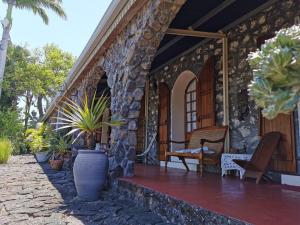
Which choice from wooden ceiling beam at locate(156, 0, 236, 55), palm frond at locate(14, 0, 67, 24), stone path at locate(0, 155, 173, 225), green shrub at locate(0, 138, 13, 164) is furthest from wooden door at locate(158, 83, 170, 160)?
palm frond at locate(14, 0, 67, 24)

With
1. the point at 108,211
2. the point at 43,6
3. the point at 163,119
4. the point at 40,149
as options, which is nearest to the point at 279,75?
the point at 108,211

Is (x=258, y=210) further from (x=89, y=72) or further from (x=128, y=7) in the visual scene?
(x=89, y=72)

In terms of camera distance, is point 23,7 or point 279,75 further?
point 23,7

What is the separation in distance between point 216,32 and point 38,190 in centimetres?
395

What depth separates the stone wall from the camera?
13.4ft

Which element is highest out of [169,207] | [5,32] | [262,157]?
[5,32]

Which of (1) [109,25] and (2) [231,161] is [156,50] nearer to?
(1) [109,25]

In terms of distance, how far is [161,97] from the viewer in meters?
7.28

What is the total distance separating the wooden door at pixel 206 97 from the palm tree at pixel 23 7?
1024 centimetres

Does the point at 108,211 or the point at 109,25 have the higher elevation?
the point at 109,25

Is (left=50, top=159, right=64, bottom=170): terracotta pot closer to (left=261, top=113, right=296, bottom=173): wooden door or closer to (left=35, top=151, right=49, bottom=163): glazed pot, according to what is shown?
(left=35, top=151, right=49, bottom=163): glazed pot

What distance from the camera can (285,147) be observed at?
3.82 m

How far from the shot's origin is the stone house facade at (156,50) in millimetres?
3791

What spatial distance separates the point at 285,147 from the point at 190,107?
9.83 ft
